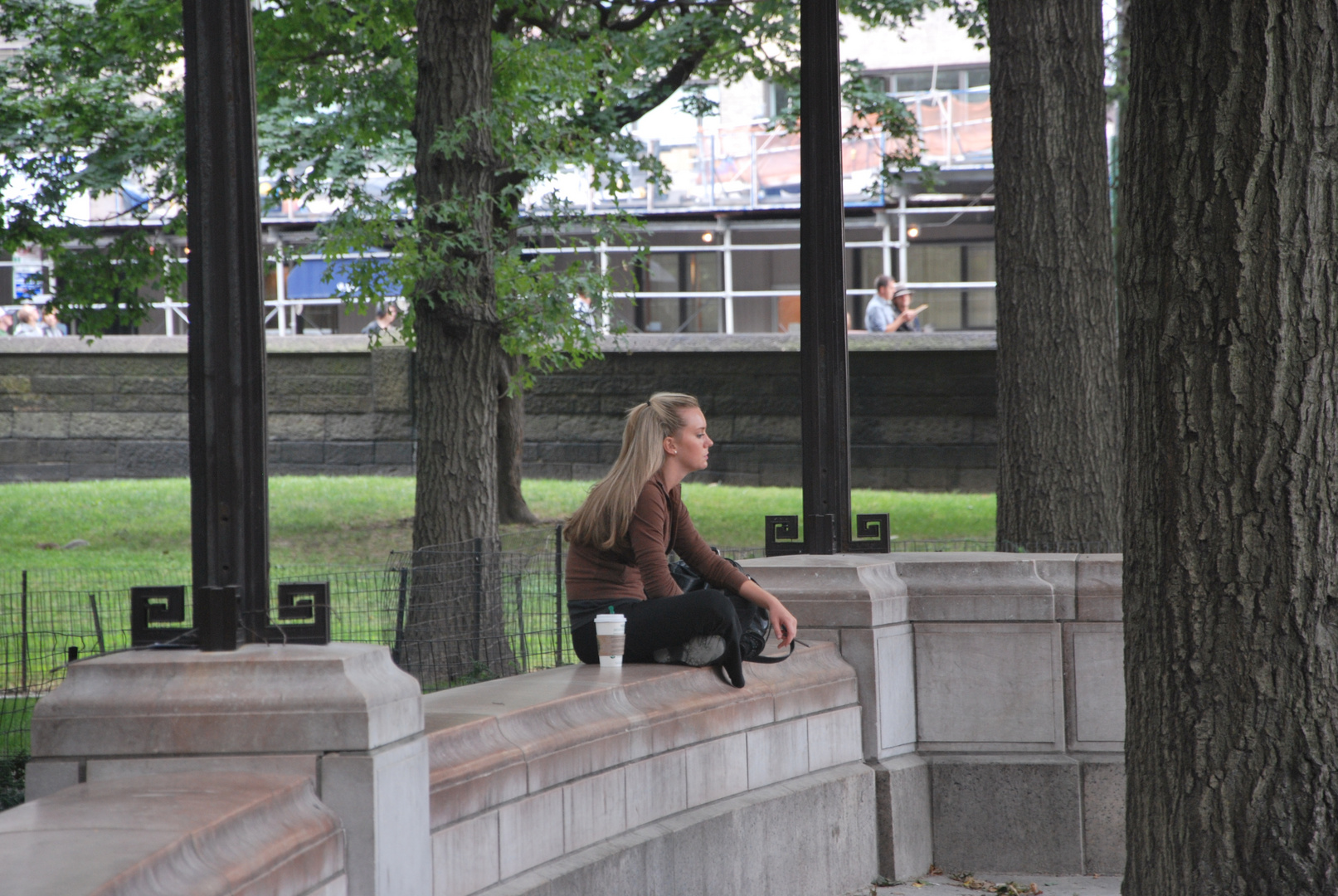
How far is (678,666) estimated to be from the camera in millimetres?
4871

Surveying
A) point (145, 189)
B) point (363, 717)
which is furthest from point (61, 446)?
point (363, 717)

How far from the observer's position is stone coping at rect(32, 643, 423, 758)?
3.12 m

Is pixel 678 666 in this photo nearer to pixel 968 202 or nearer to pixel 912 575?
pixel 912 575

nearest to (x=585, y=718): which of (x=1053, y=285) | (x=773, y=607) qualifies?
(x=773, y=607)

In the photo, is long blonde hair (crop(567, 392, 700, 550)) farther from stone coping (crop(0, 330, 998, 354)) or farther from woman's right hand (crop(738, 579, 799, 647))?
stone coping (crop(0, 330, 998, 354))

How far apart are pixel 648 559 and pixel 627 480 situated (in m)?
0.29

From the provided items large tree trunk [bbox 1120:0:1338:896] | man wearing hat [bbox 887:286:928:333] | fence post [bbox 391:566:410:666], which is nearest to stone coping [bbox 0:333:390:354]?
man wearing hat [bbox 887:286:928:333]

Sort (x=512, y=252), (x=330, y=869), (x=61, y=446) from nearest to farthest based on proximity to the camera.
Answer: (x=330, y=869) < (x=512, y=252) < (x=61, y=446)

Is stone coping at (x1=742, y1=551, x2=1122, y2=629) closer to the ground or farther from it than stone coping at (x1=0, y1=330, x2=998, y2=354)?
closer to the ground

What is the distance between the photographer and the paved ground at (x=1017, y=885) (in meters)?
5.61

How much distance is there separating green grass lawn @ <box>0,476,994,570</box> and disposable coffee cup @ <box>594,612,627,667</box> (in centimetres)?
895

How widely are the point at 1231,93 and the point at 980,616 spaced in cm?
291

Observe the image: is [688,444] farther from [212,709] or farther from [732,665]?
[212,709]

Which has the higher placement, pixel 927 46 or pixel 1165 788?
pixel 927 46
